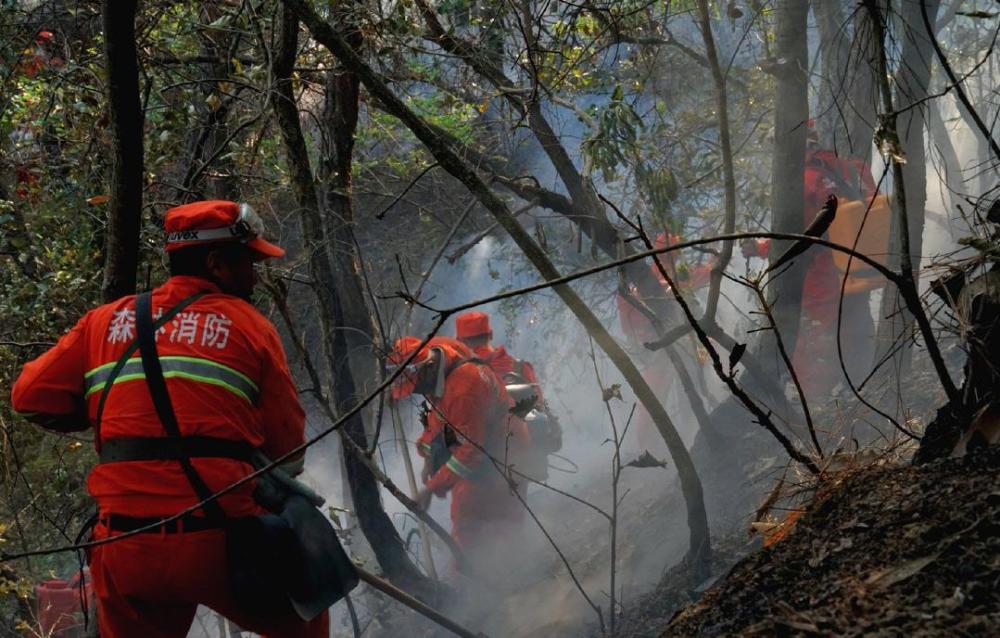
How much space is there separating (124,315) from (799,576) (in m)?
2.34

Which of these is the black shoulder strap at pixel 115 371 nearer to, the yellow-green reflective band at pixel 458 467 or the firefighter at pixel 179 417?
the firefighter at pixel 179 417

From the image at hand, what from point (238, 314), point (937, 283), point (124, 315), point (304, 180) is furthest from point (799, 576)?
point (304, 180)

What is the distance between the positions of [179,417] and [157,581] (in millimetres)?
533

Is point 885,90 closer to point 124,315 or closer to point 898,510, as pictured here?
point 898,510

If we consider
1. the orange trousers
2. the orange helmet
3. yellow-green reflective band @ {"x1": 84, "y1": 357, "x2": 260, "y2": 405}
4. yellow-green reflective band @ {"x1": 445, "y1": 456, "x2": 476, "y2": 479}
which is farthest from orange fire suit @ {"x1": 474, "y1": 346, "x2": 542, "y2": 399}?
the orange trousers

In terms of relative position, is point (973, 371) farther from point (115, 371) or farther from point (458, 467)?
point (458, 467)

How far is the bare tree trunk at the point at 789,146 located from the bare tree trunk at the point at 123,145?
4452 mm

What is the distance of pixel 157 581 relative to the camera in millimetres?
3002

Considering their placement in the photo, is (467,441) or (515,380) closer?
(467,441)

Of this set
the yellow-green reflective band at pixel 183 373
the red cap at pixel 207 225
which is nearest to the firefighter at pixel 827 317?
the red cap at pixel 207 225

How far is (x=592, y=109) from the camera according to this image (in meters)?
6.14

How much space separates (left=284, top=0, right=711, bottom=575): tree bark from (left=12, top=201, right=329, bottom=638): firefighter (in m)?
0.88

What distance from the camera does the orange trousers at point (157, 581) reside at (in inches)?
118

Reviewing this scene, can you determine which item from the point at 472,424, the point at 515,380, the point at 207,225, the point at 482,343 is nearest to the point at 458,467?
the point at 472,424
